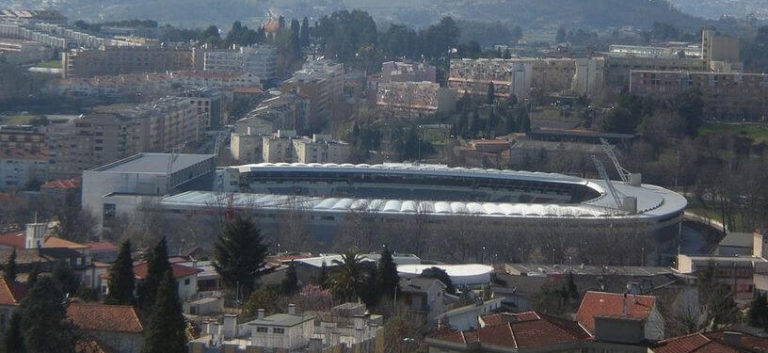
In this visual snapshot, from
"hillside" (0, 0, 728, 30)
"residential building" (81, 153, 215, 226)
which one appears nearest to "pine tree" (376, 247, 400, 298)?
"residential building" (81, 153, 215, 226)

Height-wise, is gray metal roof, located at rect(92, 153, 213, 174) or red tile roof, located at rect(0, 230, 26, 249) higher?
gray metal roof, located at rect(92, 153, 213, 174)

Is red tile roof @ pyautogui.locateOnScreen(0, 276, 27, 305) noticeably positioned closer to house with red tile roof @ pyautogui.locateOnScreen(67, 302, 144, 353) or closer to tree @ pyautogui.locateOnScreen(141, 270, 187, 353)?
house with red tile roof @ pyautogui.locateOnScreen(67, 302, 144, 353)

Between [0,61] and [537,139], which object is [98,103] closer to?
[0,61]

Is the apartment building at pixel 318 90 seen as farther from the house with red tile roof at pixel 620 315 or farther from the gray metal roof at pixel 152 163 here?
the house with red tile roof at pixel 620 315

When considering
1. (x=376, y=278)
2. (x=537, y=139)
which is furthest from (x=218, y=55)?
(x=376, y=278)

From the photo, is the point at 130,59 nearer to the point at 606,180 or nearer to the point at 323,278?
the point at 606,180

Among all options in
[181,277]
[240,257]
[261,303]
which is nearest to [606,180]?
[240,257]
